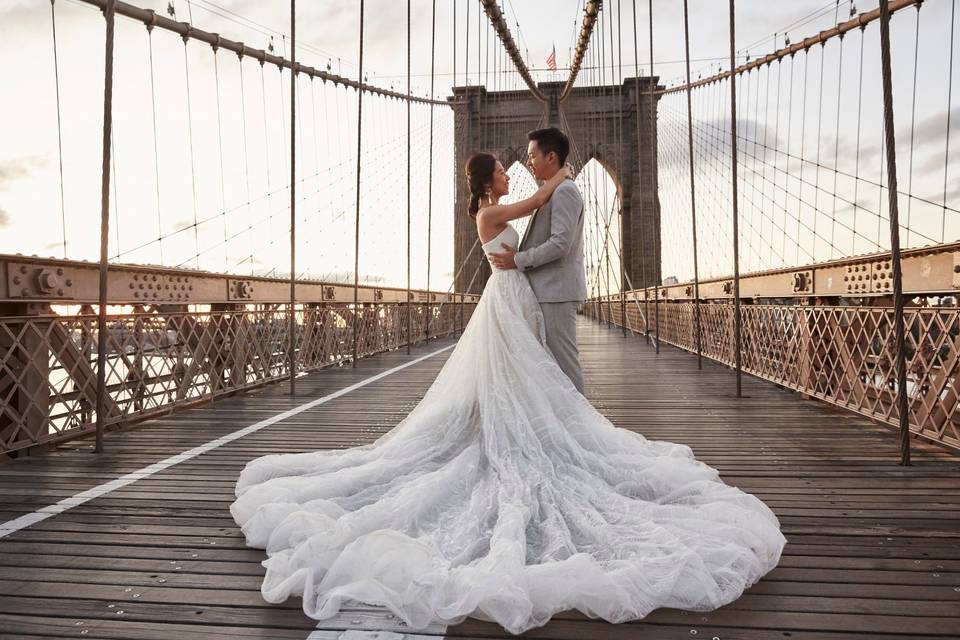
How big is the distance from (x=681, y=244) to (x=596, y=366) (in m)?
13.2

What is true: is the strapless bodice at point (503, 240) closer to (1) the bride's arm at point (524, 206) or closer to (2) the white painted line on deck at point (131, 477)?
(1) the bride's arm at point (524, 206)

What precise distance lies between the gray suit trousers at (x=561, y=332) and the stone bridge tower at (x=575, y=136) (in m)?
20.1

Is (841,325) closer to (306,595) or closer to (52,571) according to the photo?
(306,595)

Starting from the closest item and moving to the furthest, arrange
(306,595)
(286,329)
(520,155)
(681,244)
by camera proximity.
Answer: (306,595) < (286,329) < (681,244) < (520,155)

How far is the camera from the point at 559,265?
2264 millimetres

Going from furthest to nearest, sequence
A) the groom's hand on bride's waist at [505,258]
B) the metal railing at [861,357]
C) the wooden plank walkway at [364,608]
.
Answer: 1. the metal railing at [861,357]
2. the groom's hand on bride's waist at [505,258]
3. the wooden plank walkway at [364,608]

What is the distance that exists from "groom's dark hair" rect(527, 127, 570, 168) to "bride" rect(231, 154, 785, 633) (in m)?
0.07

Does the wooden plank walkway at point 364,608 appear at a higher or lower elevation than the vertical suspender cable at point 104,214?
lower

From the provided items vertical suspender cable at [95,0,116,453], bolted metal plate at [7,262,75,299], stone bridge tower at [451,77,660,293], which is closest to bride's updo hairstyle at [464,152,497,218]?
vertical suspender cable at [95,0,116,453]

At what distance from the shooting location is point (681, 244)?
61.7ft

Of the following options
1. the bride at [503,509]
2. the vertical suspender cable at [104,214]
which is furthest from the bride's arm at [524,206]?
the vertical suspender cable at [104,214]

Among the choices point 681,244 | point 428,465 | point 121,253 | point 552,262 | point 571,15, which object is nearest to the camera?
point 428,465

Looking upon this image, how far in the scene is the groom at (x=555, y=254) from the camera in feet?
7.11

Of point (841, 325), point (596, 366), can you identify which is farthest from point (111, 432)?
point (596, 366)
